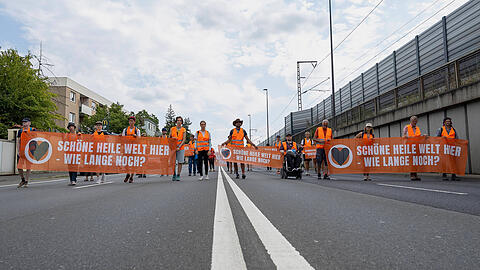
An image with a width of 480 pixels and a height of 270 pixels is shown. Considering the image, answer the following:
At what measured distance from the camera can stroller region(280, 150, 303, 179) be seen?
11.7 metres

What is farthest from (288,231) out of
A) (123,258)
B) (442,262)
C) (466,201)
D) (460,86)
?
(460,86)

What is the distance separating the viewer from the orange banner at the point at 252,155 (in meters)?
14.0

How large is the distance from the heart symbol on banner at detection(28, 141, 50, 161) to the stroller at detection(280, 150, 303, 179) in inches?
295

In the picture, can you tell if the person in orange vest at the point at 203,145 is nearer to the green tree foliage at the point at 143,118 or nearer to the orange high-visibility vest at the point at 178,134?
the orange high-visibility vest at the point at 178,134

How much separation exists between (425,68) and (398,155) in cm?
754

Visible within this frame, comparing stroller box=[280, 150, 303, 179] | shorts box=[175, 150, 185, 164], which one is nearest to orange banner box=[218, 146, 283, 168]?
stroller box=[280, 150, 303, 179]

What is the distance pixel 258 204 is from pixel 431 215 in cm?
212

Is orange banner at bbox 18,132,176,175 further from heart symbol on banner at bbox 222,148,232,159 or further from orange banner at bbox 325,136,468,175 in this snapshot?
orange banner at bbox 325,136,468,175

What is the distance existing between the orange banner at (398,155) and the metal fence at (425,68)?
130 inches

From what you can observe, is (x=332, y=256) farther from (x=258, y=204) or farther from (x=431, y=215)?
(x=258, y=204)

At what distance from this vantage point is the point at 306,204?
4801 millimetres

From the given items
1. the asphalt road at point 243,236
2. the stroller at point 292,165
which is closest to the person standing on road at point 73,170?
the asphalt road at point 243,236

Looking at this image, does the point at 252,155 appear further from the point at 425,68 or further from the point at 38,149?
the point at 425,68

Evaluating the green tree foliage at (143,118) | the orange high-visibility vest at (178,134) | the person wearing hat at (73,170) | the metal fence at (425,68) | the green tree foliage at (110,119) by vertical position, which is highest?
the green tree foliage at (143,118)
